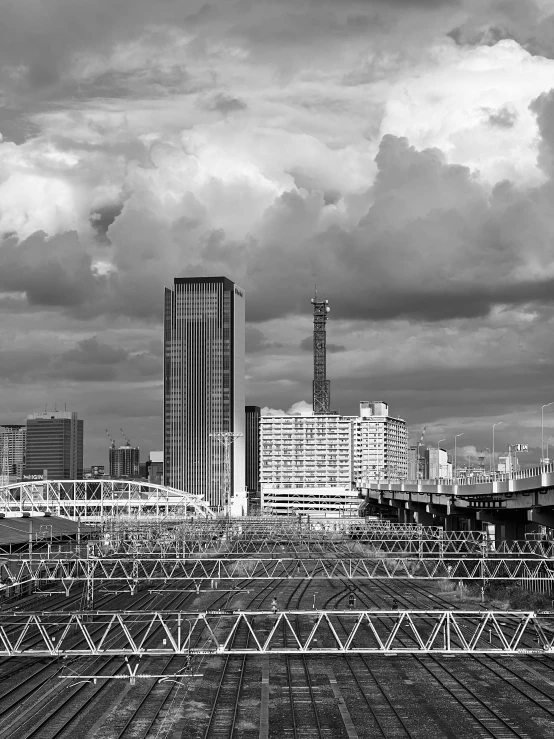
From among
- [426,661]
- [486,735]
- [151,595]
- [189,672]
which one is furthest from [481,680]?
[151,595]

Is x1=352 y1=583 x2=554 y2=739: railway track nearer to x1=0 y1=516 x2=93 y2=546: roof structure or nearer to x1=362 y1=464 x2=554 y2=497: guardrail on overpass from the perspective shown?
x1=362 y1=464 x2=554 y2=497: guardrail on overpass

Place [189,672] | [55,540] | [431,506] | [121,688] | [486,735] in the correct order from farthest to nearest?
[431,506]
[55,540]
[189,672]
[121,688]
[486,735]

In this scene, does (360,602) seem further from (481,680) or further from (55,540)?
(55,540)

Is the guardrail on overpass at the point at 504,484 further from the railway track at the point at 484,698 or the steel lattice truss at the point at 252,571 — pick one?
the railway track at the point at 484,698

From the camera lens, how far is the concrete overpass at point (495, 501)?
96.6 m

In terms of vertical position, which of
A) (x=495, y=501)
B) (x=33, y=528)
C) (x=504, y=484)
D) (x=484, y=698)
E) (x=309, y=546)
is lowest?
(x=484, y=698)

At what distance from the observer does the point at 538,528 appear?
142 meters

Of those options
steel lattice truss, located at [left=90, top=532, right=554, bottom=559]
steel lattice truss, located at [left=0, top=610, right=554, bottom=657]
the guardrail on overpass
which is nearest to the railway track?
steel lattice truss, located at [left=0, top=610, right=554, bottom=657]

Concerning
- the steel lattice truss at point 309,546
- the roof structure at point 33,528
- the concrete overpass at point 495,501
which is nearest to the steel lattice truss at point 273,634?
the concrete overpass at point 495,501

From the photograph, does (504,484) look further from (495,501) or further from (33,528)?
(33,528)

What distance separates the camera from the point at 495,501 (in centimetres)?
11975

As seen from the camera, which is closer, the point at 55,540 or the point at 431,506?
the point at 55,540

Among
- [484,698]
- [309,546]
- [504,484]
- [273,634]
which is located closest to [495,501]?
[504,484]

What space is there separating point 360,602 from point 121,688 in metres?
44.5
